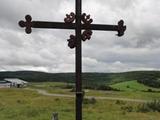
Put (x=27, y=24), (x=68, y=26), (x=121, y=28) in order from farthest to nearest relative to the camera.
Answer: (x=121, y=28) → (x=68, y=26) → (x=27, y=24)

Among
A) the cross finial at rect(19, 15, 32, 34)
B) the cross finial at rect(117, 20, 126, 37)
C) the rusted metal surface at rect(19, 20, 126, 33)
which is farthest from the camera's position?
the cross finial at rect(117, 20, 126, 37)

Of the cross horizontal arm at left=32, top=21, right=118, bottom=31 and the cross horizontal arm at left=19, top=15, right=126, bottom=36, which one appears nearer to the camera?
the cross horizontal arm at left=19, top=15, right=126, bottom=36

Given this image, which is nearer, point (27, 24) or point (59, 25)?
point (27, 24)

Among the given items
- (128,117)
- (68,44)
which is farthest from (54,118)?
(128,117)

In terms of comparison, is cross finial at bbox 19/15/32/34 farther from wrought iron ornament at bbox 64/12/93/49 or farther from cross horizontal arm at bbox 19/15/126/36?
wrought iron ornament at bbox 64/12/93/49

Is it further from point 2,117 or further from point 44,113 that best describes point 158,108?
point 2,117

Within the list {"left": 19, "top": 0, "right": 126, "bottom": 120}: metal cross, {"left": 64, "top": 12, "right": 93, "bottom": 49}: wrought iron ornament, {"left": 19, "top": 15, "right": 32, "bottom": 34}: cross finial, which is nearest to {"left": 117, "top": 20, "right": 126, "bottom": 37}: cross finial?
{"left": 19, "top": 0, "right": 126, "bottom": 120}: metal cross

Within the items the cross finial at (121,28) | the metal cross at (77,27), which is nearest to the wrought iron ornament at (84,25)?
the metal cross at (77,27)

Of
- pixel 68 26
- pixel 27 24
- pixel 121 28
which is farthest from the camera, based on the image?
pixel 121 28

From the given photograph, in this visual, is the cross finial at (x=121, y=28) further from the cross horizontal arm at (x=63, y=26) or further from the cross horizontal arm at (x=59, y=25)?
the cross horizontal arm at (x=59, y=25)

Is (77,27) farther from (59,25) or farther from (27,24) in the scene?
(27,24)

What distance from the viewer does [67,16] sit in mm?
9266

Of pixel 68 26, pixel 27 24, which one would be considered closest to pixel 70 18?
A: pixel 68 26

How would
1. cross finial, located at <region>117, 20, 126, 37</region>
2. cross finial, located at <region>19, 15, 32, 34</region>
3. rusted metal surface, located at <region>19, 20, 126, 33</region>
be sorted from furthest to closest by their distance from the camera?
cross finial, located at <region>117, 20, 126, 37</region>
rusted metal surface, located at <region>19, 20, 126, 33</region>
cross finial, located at <region>19, 15, 32, 34</region>
